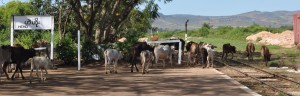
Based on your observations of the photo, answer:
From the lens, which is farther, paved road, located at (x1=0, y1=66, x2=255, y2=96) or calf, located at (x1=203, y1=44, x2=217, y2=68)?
calf, located at (x1=203, y1=44, x2=217, y2=68)

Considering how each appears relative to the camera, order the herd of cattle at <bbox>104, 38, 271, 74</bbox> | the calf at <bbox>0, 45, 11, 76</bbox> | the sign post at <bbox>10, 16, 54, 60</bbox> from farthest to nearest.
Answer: the sign post at <bbox>10, 16, 54, 60</bbox>
the herd of cattle at <bbox>104, 38, 271, 74</bbox>
the calf at <bbox>0, 45, 11, 76</bbox>

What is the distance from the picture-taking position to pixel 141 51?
19391 millimetres

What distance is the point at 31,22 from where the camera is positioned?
19.9 metres

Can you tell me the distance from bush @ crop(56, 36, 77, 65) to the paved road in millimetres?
3537

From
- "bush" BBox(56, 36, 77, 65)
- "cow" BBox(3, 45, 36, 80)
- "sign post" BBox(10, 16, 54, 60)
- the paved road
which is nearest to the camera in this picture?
the paved road

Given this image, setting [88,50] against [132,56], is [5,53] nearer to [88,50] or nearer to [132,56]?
[132,56]

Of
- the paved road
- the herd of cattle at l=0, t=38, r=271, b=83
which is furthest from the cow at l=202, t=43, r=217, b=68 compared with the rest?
the paved road

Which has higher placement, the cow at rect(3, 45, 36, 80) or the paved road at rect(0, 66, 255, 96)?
the cow at rect(3, 45, 36, 80)

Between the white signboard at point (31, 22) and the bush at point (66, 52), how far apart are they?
2333 mm

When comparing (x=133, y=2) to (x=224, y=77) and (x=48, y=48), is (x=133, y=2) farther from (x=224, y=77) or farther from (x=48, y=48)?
(x=224, y=77)

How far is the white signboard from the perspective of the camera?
19.8 meters

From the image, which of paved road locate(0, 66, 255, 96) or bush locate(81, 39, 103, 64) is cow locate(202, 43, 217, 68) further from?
bush locate(81, 39, 103, 64)

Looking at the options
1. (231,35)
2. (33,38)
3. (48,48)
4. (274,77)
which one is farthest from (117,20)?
(231,35)

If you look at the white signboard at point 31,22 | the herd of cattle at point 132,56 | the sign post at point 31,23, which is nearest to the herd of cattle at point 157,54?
the herd of cattle at point 132,56
